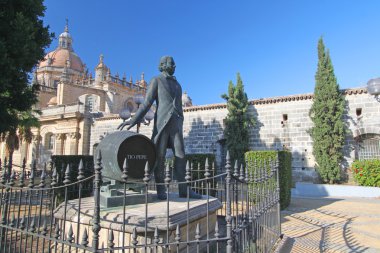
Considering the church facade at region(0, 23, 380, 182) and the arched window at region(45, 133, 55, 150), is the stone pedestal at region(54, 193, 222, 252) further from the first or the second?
the arched window at region(45, 133, 55, 150)

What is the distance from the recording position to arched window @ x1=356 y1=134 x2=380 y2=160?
1354 cm

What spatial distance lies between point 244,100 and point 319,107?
4.36 m

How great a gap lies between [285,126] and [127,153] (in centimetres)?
1295

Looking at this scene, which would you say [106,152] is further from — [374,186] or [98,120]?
[98,120]

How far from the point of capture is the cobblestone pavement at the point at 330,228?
514 centimetres

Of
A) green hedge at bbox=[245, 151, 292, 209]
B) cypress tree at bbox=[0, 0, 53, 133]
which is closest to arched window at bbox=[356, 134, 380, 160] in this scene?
green hedge at bbox=[245, 151, 292, 209]

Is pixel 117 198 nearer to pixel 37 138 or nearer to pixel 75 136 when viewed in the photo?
pixel 75 136

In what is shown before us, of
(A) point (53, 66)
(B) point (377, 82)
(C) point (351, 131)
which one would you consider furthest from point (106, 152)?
(A) point (53, 66)

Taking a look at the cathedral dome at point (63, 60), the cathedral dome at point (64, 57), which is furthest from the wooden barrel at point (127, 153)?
the cathedral dome at point (63, 60)

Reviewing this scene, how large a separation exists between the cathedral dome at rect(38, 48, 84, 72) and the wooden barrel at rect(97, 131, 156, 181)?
152ft

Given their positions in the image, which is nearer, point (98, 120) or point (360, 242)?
point (360, 242)

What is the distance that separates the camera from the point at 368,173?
12.7 m

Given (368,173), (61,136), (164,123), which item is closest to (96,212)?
(164,123)

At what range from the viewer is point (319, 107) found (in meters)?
14.1
